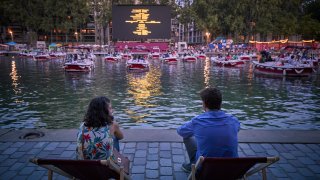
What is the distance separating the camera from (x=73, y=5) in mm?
79188

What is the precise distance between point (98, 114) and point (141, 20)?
6232 cm

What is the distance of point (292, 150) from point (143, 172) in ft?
10.6

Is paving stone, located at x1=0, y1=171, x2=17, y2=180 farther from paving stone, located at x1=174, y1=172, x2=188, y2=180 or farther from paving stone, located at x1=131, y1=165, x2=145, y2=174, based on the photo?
paving stone, located at x1=174, y1=172, x2=188, y2=180

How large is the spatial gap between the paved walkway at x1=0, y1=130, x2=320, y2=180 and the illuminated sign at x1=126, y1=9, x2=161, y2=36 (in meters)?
58.4

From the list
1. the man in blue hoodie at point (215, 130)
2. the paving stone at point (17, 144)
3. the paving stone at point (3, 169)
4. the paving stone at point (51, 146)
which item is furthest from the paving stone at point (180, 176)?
the paving stone at point (17, 144)

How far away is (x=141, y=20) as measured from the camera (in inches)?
2530

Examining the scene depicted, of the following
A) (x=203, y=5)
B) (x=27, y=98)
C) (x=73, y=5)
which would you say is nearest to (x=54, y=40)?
(x=73, y=5)

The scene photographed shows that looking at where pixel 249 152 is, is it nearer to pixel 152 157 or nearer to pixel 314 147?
pixel 314 147

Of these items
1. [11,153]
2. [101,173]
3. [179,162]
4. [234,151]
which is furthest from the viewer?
[11,153]

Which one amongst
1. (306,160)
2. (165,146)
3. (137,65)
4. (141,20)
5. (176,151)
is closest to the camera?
(306,160)

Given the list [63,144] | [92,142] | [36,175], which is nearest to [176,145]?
[63,144]

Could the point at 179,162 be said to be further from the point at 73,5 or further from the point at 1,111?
the point at 73,5

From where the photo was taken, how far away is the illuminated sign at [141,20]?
64.3 meters

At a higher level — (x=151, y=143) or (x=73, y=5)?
(x=73, y=5)
